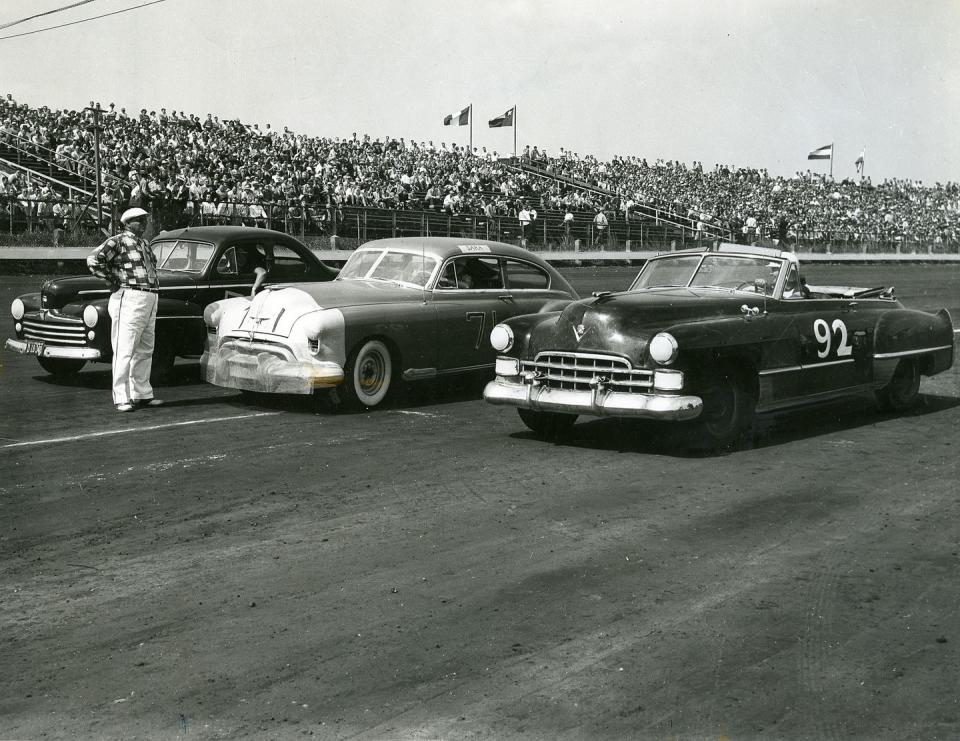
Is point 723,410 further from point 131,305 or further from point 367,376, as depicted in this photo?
point 131,305

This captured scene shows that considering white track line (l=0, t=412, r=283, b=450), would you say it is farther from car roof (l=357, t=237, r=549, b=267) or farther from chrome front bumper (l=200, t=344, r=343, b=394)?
car roof (l=357, t=237, r=549, b=267)

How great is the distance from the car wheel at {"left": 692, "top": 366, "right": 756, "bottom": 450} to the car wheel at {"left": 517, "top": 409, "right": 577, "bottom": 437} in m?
1.03

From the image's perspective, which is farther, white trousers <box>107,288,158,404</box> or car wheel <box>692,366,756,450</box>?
white trousers <box>107,288,158,404</box>

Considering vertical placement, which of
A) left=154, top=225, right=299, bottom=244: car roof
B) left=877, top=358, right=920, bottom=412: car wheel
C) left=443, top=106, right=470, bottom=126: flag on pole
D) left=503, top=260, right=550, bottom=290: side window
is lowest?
left=877, top=358, right=920, bottom=412: car wheel

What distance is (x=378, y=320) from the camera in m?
10.1

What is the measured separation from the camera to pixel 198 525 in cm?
612

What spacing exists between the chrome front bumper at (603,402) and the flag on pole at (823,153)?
50.5 meters

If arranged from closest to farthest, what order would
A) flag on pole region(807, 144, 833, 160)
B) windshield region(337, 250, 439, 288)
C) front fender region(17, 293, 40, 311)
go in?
1. windshield region(337, 250, 439, 288)
2. front fender region(17, 293, 40, 311)
3. flag on pole region(807, 144, 833, 160)

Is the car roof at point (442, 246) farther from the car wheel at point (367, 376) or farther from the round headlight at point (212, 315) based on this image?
the round headlight at point (212, 315)

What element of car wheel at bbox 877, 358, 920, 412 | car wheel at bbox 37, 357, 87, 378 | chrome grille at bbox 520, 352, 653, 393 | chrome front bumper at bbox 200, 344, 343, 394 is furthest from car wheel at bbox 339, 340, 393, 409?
car wheel at bbox 877, 358, 920, 412

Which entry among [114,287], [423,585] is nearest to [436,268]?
[114,287]

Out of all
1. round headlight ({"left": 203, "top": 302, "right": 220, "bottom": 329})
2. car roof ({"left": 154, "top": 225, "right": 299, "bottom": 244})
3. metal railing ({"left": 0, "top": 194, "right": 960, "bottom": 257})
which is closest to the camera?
round headlight ({"left": 203, "top": 302, "right": 220, "bottom": 329})

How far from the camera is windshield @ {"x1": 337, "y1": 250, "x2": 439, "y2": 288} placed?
1084 cm

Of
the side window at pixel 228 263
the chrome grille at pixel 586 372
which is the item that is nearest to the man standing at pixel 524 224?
the side window at pixel 228 263
